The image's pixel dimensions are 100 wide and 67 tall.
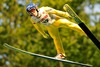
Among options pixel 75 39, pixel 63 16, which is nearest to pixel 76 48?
pixel 75 39

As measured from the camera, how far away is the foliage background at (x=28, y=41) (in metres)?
32.5

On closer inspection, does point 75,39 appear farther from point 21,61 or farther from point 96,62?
point 21,61

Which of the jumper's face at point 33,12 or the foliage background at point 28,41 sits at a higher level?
the foliage background at point 28,41

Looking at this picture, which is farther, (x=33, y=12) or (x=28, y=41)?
(x=28, y=41)

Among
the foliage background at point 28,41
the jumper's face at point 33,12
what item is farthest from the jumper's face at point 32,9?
the foliage background at point 28,41

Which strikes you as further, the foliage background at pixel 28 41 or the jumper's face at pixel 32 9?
the foliage background at pixel 28 41

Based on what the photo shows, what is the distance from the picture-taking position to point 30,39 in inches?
1307

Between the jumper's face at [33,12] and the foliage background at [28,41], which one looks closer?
the jumper's face at [33,12]

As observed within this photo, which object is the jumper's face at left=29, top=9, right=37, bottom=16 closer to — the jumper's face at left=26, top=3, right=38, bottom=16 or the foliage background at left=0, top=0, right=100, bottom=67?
the jumper's face at left=26, top=3, right=38, bottom=16

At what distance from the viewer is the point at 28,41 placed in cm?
3306

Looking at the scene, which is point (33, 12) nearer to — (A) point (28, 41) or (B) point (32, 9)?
(B) point (32, 9)

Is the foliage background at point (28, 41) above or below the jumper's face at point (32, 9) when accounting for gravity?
above

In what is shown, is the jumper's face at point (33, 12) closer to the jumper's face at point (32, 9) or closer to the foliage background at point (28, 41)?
the jumper's face at point (32, 9)

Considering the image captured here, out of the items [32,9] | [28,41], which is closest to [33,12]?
[32,9]
